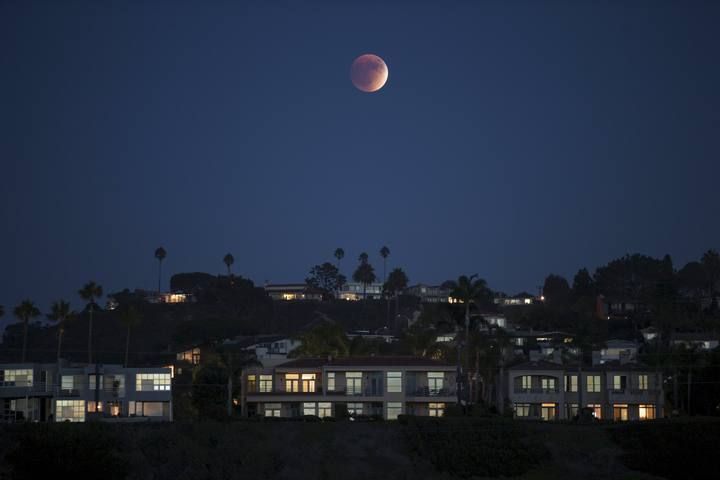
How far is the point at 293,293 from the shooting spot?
581ft

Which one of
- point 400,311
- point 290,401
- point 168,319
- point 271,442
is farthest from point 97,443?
point 400,311

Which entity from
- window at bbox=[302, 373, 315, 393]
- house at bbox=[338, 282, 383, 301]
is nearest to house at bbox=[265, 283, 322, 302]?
house at bbox=[338, 282, 383, 301]

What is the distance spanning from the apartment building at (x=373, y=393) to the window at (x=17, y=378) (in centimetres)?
1468

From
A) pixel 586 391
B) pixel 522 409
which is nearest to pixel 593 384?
pixel 586 391

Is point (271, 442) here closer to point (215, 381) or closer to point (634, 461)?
point (215, 381)

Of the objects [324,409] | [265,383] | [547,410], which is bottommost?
[547,410]

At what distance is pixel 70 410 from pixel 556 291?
11125 cm

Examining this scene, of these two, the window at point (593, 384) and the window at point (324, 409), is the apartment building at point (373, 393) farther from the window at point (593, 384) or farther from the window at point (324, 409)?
the window at point (593, 384)

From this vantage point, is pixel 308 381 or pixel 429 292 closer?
pixel 308 381

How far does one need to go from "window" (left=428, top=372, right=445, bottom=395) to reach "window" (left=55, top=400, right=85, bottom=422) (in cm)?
2417

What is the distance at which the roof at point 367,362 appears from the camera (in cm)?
6419

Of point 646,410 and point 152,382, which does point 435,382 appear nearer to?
point 646,410

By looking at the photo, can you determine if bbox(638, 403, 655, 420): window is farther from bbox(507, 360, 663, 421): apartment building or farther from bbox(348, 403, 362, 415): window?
bbox(348, 403, 362, 415): window

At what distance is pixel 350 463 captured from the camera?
51.8 metres
